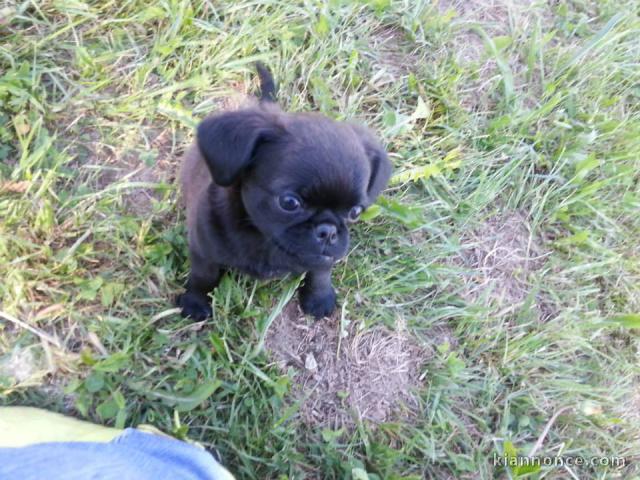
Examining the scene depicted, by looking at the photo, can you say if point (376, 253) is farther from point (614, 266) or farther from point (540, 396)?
point (614, 266)

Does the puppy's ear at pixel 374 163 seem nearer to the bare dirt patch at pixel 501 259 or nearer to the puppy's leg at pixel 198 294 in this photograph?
the puppy's leg at pixel 198 294

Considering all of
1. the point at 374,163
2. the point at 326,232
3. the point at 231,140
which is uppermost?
the point at 231,140

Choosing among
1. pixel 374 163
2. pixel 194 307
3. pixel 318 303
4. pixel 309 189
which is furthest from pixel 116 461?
pixel 374 163

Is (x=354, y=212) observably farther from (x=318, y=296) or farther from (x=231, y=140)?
(x=318, y=296)

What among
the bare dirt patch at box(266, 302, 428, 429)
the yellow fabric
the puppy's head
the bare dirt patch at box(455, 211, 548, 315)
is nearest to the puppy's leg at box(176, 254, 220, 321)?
the bare dirt patch at box(266, 302, 428, 429)

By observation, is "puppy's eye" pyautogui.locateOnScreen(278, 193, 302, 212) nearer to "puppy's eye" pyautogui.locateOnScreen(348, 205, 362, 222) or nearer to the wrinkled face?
the wrinkled face

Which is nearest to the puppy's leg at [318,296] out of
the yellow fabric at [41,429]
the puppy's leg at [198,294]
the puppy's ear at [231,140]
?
the puppy's leg at [198,294]
